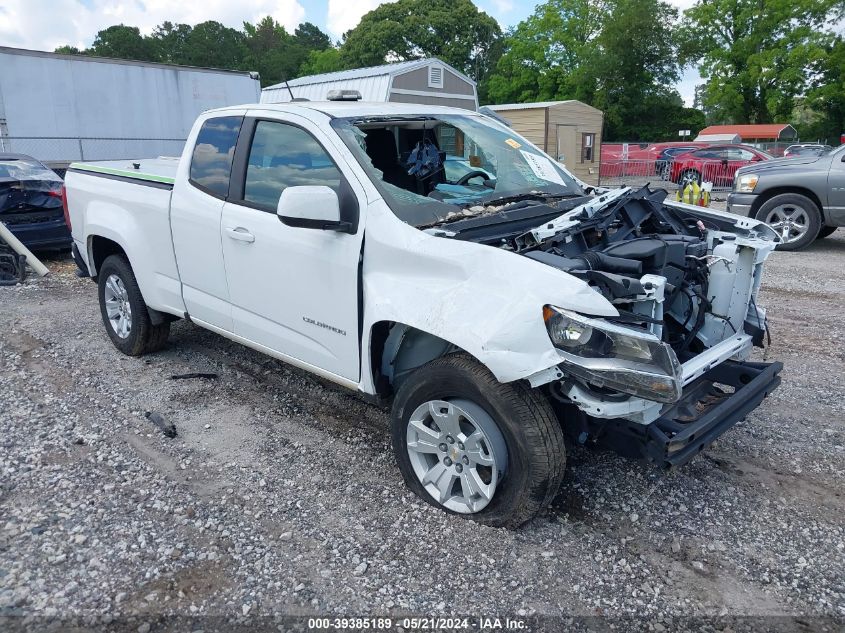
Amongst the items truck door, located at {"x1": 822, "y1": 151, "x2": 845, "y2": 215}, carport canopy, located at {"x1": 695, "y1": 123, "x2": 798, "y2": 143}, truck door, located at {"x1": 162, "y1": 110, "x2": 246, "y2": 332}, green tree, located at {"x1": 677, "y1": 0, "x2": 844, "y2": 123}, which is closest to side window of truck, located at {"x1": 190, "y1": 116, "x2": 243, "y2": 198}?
truck door, located at {"x1": 162, "y1": 110, "x2": 246, "y2": 332}

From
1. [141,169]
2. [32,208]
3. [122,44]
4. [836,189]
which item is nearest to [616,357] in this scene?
[141,169]

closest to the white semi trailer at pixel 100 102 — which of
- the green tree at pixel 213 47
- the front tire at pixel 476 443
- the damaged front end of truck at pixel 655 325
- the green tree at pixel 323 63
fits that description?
the front tire at pixel 476 443

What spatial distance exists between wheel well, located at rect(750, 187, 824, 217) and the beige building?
1241 centimetres

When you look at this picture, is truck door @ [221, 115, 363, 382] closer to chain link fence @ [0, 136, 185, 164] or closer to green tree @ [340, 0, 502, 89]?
chain link fence @ [0, 136, 185, 164]

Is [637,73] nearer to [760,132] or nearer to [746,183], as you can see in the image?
A: [760,132]

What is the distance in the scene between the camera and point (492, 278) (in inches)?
110

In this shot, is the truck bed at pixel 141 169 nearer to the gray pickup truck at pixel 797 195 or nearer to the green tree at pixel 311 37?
the gray pickup truck at pixel 797 195

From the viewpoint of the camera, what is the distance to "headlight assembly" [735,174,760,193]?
955cm

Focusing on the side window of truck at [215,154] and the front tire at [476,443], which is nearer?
the front tire at [476,443]

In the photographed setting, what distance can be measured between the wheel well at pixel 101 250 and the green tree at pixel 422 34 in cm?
5051

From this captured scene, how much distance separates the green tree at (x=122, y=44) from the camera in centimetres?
6431

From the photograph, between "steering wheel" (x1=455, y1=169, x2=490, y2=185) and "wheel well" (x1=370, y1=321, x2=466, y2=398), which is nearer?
"wheel well" (x1=370, y1=321, x2=466, y2=398)

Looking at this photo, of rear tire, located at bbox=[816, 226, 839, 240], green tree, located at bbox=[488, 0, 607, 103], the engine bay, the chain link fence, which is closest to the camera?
the engine bay

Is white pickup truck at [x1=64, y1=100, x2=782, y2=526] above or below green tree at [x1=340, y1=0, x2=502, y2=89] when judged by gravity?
below
